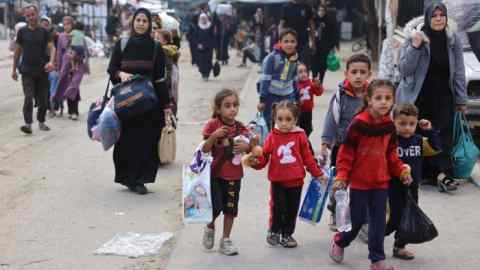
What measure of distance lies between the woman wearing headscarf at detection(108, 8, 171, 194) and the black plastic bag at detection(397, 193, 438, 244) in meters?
3.46

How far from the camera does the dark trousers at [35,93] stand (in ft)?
43.6

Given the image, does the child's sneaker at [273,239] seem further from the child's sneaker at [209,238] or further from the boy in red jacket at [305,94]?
the boy in red jacket at [305,94]

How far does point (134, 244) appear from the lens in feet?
24.0

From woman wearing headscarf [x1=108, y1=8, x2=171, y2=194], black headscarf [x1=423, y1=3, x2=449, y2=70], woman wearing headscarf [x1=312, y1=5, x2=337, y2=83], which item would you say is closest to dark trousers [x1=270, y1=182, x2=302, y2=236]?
woman wearing headscarf [x1=108, y1=8, x2=171, y2=194]

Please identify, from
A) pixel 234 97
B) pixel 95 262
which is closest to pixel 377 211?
pixel 234 97

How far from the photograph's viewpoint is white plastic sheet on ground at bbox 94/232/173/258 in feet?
23.2

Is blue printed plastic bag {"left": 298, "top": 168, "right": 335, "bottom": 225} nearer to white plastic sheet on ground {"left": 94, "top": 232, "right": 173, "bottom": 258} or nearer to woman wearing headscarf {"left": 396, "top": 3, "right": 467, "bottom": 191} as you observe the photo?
white plastic sheet on ground {"left": 94, "top": 232, "right": 173, "bottom": 258}

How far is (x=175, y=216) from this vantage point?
27.5 feet

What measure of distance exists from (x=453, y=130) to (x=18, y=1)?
3570 centimetres

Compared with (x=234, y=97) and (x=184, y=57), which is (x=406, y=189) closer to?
(x=234, y=97)

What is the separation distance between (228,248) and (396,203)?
1.27 m

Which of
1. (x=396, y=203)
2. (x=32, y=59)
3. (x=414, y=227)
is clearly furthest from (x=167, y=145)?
(x=414, y=227)

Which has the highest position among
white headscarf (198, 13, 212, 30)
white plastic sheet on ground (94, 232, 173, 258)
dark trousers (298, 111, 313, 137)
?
white headscarf (198, 13, 212, 30)

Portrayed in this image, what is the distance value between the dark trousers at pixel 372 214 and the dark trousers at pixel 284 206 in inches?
27.0
